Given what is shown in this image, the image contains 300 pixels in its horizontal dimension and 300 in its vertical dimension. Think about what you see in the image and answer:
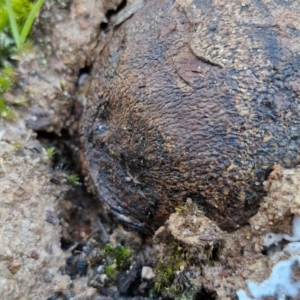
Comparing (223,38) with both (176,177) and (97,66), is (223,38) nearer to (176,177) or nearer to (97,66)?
(176,177)

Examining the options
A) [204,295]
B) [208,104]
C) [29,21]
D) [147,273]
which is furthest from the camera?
[29,21]

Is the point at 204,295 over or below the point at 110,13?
below

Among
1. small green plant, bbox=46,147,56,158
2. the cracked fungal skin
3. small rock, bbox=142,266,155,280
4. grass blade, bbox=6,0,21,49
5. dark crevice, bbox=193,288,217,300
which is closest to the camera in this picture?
the cracked fungal skin

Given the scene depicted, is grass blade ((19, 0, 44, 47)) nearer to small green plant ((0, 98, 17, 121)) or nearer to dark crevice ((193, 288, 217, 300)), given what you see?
small green plant ((0, 98, 17, 121))

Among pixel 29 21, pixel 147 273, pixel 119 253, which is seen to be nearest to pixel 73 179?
pixel 119 253

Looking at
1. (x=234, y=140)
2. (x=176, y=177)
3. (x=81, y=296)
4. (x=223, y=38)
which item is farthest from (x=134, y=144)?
(x=81, y=296)

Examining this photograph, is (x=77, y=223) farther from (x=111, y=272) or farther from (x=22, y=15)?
(x=22, y=15)

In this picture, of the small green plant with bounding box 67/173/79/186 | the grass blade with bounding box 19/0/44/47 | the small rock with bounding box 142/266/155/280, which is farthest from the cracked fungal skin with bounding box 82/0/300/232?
the grass blade with bounding box 19/0/44/47
